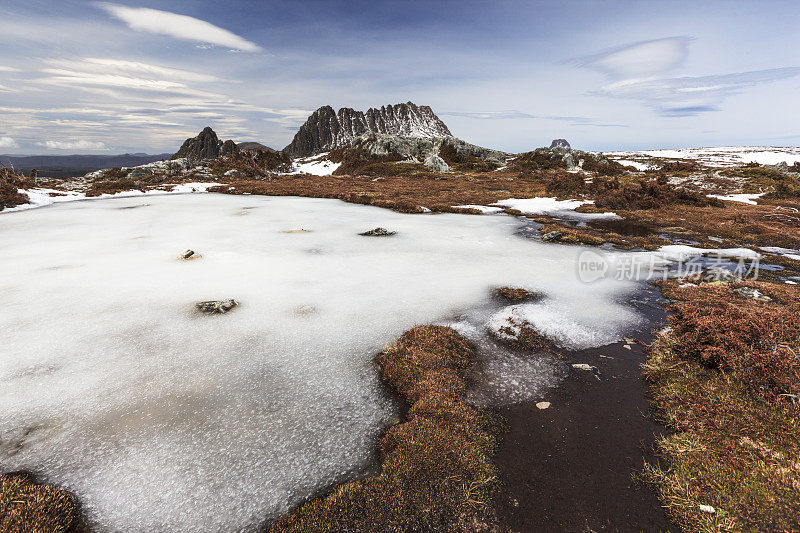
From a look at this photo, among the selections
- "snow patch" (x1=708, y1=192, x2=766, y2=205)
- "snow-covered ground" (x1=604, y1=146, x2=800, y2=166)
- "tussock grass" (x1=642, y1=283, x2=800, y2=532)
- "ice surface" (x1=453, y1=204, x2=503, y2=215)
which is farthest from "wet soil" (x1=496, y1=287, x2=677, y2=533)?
"snow-covered ground" (x1=604, y1=146, x2=800, y2=166)

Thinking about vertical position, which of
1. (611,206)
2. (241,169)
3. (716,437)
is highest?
(241,169)

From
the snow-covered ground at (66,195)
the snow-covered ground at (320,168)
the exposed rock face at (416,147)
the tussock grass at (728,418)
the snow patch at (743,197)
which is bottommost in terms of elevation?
the tussock grass at (728,418)

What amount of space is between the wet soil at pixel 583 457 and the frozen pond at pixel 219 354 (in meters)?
1.20

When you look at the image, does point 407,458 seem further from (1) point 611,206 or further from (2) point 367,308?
(1) point 611,206

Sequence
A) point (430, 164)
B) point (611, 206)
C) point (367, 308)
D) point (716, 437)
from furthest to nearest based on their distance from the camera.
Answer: point (430, 164) → point (611, 206) → point (367, 308) → point (716, 437)

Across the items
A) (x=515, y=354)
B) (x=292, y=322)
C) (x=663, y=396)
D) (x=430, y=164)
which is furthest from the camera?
(x=430, y=164)

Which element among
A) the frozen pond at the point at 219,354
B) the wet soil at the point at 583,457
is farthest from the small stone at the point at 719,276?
the wet soil at the point at 583,457

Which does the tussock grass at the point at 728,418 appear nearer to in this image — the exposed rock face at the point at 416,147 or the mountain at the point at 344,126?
the exposed rock face at the point at 416,147

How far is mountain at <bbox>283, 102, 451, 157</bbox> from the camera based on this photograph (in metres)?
176

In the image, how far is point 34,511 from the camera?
4.56 m

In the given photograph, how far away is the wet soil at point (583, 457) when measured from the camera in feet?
16.0

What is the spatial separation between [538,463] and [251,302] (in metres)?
10.2

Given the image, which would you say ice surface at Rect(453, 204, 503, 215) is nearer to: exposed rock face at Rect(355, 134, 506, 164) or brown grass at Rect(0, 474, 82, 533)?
brown grass at Rect(0, 474, 82, 533)

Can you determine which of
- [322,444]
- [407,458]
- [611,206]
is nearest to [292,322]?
[322,444]
